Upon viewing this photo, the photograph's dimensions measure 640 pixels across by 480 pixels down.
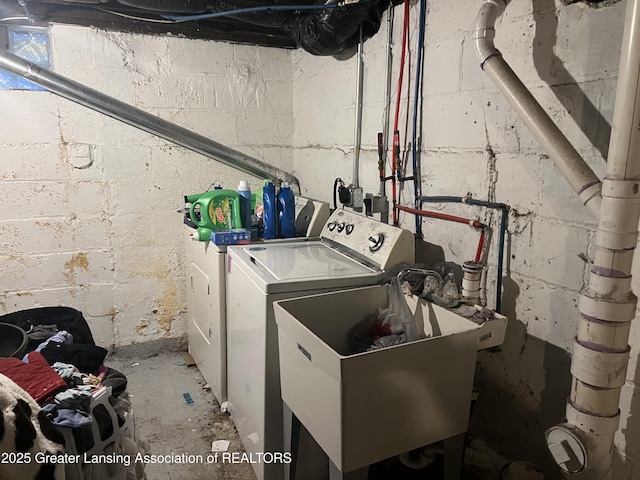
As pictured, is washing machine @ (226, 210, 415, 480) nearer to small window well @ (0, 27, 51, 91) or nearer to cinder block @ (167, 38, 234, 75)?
cinder block @ (167, 38, 234, 75)

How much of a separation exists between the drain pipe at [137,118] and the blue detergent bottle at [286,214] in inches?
24.8

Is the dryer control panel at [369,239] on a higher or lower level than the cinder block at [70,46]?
lower

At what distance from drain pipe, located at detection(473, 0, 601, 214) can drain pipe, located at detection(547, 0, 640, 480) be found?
0.09 meters

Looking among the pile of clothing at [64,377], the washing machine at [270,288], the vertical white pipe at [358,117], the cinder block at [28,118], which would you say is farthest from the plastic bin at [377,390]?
the cinder block at [28,118]

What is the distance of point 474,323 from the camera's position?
1.33 meters

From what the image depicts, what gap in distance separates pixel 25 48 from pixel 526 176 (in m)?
2.54

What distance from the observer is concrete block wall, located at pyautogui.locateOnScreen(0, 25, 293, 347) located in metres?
2.51

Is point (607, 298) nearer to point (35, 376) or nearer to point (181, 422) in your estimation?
point (35, 376)

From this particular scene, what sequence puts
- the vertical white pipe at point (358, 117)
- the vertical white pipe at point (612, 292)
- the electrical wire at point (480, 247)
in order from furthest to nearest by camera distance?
the vertical white pipe at point (358, 117) → the electrical wire at point (480, 247) → the vertical white pipe at point (612, 292)

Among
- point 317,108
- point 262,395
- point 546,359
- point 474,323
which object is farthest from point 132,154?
point 546,359

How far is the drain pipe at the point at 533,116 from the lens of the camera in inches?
44.2

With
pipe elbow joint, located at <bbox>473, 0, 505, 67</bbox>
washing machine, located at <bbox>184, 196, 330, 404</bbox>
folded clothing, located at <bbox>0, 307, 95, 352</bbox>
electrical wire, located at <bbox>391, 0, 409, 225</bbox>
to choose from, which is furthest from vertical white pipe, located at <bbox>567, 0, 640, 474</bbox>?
folded clothing, located at <bbox>0, 307, 95, 352</bbox>

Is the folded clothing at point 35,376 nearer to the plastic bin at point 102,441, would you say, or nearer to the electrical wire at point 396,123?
the plastic bin at point 102,441

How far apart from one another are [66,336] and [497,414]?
1490 mm
